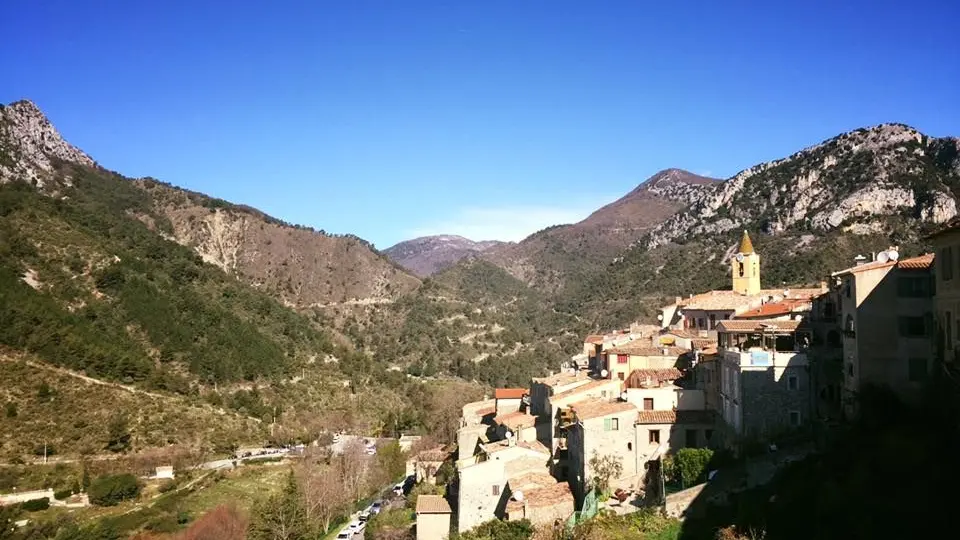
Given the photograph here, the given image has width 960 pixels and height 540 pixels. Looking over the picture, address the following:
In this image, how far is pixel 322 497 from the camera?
140 ft

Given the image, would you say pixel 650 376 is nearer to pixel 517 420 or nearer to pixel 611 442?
pixel 611 442

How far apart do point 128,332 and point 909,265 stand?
58973 millimetres

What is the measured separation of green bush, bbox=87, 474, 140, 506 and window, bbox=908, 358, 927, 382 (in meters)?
40.6

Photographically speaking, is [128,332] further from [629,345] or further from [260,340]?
[629,345]

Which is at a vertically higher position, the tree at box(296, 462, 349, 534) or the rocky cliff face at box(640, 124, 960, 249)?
the rocky cliff face at box(640, 124, 960, 249)

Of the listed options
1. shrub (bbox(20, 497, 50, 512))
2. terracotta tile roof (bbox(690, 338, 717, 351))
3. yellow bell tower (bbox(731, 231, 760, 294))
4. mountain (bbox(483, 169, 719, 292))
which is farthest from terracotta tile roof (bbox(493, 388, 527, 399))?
mountain (bbox(483, 169, 719, 292))

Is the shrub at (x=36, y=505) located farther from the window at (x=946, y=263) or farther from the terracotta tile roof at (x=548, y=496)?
the window at (x=946, y=263)

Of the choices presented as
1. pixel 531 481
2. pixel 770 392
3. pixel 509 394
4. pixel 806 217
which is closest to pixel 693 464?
pixel 770 392

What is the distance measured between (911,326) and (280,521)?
97.6ft

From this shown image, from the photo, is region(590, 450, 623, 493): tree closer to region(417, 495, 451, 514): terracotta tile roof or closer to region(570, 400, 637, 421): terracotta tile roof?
region(570, 400, 637, 421): terracotta tile roof

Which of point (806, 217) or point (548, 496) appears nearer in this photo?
point (548, 496)

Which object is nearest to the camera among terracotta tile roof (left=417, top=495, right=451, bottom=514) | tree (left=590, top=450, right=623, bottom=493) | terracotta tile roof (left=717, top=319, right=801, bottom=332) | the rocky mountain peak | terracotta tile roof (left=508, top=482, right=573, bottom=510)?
terracotta tile roof (left=717, top=319, right=801, bottom=332)

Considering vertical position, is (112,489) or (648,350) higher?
(648,350)

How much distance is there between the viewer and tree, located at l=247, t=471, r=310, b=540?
37281mm
